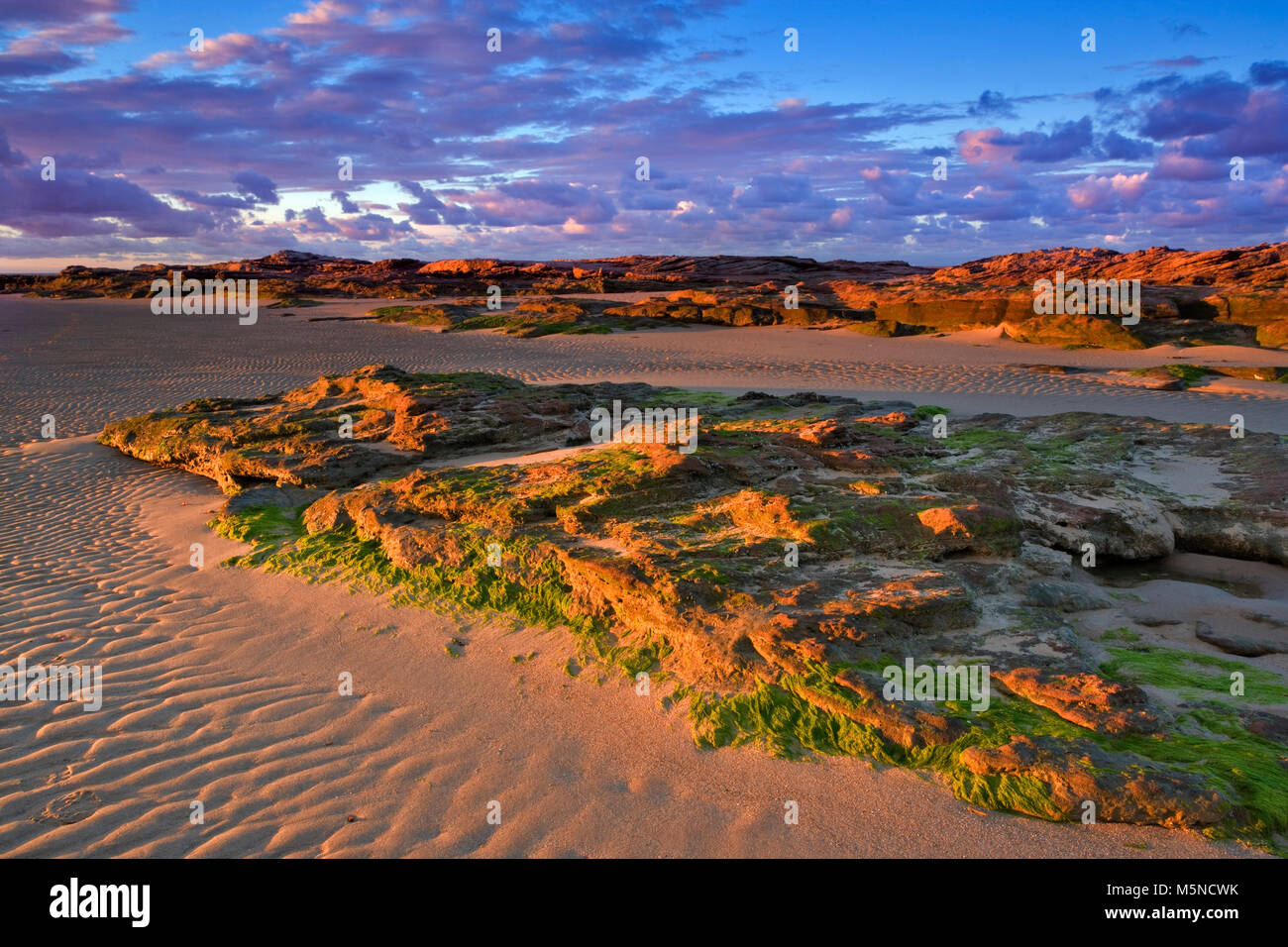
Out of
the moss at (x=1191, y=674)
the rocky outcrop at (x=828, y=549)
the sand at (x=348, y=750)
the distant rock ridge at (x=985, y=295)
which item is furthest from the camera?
the distant rock ridge at (x=985, y=295)

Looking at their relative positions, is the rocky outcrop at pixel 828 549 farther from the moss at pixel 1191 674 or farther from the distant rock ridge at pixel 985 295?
the distant rock ridge at pixel 985 295

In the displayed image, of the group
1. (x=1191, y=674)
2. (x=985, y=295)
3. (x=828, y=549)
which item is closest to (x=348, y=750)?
(x=828, y=549)

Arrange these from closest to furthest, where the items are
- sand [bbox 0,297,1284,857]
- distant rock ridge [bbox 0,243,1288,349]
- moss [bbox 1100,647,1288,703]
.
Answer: sand [bbox 0,297,1284,857], moss [bbox 1100,647,1288,703], distant rock ridge [bbox 0,243,1288,349]

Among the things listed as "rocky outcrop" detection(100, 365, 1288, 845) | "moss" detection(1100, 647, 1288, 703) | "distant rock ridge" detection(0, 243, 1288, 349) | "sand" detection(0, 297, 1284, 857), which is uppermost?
"distant rock ridge" detection(0, 243, 1288, 349)

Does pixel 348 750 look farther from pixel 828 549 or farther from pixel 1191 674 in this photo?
pixel 1191 674

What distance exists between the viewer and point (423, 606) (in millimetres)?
5801

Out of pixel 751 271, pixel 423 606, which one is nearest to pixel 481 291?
pixel 751 271

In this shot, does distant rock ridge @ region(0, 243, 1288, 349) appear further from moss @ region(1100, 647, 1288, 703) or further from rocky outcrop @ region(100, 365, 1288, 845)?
moss @ region(1100, 647, 1288, 703)

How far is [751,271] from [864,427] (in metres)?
60.3

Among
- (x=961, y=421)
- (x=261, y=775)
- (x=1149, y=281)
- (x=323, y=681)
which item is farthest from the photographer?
(x=1149, y=281)

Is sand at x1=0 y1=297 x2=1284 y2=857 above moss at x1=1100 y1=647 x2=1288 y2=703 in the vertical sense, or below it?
below

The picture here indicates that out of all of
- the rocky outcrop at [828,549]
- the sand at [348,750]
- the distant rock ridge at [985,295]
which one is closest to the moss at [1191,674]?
the rocky outcrop at [828,549]

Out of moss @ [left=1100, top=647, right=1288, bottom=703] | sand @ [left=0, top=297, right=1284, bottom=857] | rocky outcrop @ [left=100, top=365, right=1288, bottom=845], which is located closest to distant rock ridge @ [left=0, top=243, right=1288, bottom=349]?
rocky outcrop @ [left=100, top=365, right=1288, bottom=845]
